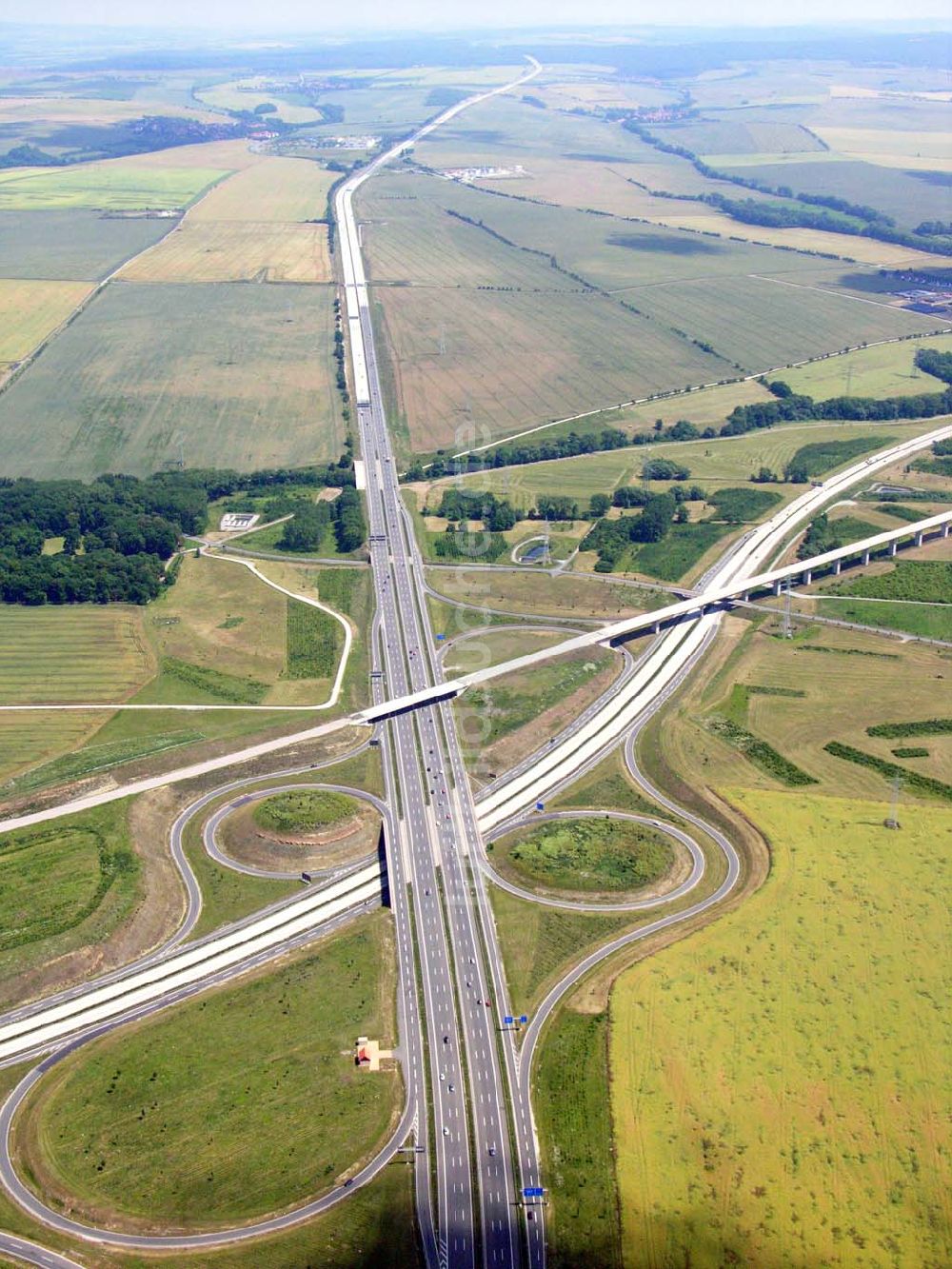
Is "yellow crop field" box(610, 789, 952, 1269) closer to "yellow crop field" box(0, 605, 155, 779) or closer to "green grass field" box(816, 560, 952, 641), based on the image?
"green grass field" box(816, 560, 952, 641)

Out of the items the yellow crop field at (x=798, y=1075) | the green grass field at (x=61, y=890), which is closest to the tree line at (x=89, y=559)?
the green grass field at (x=61, y=890)

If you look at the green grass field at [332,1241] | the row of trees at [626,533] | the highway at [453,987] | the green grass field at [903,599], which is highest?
the row of trees at [626,533]

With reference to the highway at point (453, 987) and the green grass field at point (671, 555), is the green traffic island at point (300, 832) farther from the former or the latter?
the green grass field at point (671, 555)

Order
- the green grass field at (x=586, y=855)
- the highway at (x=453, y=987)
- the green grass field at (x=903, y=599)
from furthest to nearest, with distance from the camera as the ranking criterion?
the green grass field at (x=903, y=599), the green grass field at (x=586, y=855), the highway at (x=453, y=987)

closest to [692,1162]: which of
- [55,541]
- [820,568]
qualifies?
[820,568]

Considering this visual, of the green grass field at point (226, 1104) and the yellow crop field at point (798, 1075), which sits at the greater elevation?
the yellow crop field at point (798, 1075)

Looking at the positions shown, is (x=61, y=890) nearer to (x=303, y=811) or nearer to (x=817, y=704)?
(x=303, y=811)

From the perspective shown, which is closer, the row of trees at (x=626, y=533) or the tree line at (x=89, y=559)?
the tree line at (x=89, y=559)
